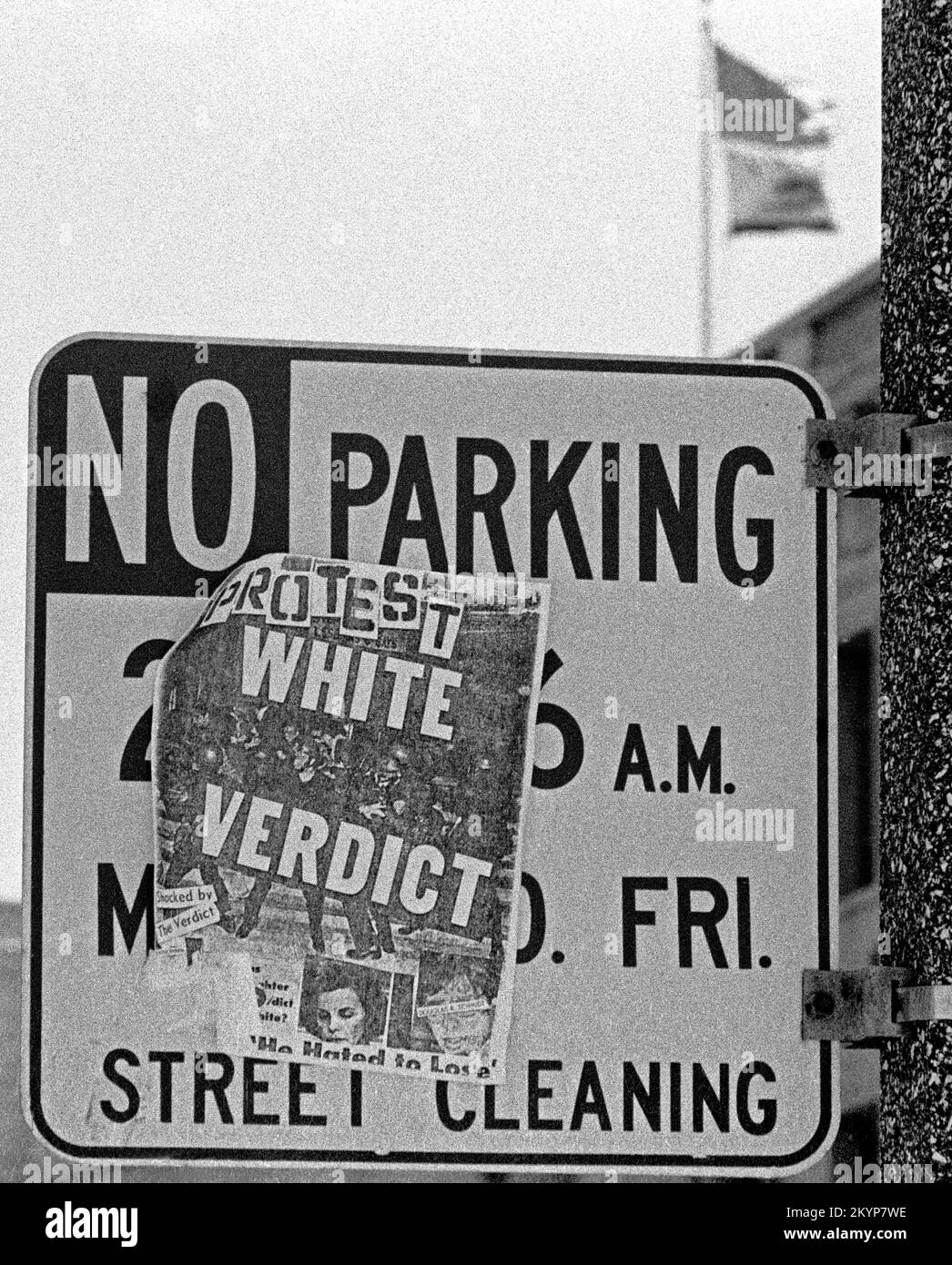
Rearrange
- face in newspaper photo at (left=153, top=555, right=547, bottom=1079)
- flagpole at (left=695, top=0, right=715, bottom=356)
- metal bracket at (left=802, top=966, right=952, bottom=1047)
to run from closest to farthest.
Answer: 1. metal bracket at (left=802, top=966, right=952, bottom=1047)
2. face in newspaper photo at (left=153, top=555, right=547, bottom=1079)
3. flagpole at (left=695, top=0, right=715, bottom=356)

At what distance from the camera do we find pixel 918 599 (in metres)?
2.66

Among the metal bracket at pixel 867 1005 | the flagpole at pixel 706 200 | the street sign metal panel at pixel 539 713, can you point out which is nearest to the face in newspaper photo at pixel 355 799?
the street sign metal panel at pixel 539 713

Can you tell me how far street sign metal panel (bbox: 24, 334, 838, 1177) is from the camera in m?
2.68

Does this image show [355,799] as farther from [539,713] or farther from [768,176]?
[768,176]

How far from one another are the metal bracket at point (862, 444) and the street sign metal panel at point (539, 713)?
0.09 ft

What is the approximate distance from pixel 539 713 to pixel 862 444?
560 mm

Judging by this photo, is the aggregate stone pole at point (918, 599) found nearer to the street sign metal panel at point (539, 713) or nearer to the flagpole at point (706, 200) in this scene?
the street sign metal panel at point (539, 713)

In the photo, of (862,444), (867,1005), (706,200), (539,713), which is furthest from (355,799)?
(706,200)

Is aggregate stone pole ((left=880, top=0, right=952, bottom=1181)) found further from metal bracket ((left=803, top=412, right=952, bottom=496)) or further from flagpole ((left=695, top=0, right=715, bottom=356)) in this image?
flagpole ((left=695, top=0, right=715, bottom=356))

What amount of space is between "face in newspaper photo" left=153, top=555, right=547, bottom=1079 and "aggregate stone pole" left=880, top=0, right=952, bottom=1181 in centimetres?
48

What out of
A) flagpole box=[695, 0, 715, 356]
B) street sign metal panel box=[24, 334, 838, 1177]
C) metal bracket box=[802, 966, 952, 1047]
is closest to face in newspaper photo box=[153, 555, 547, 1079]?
street sign metal panel box=[24, 334, 838, 1177]

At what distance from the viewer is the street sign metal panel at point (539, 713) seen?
2.68m
